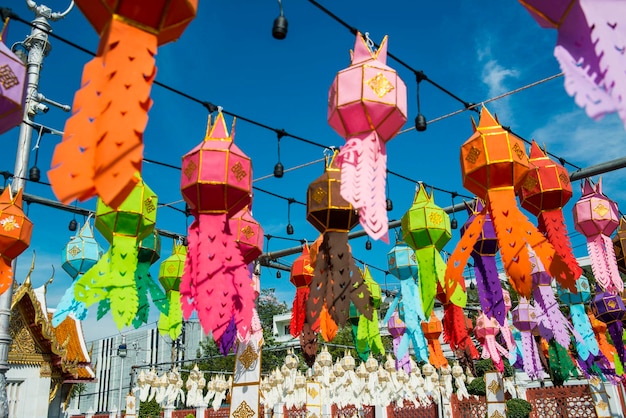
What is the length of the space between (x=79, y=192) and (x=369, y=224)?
6.09 feet

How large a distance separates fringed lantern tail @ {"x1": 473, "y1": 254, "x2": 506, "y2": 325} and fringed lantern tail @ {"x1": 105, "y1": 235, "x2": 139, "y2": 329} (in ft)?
11.5

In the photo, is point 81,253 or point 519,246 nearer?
point 519,246

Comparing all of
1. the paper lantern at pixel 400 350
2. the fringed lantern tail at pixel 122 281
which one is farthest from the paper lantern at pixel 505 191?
the fringed lantern tail at pixel 122 281

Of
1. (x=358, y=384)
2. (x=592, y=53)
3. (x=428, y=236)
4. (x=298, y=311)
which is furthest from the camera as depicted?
(x=358, y=384)

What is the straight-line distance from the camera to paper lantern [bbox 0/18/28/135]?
306 cm

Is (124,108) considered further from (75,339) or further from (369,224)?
(75,339)

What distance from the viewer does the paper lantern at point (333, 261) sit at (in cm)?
466

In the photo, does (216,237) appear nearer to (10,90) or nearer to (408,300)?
(10,90)

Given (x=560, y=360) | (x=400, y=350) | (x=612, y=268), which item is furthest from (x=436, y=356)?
(x=560, y=360)

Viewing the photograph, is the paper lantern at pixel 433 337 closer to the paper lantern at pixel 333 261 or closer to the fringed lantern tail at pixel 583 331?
the fringed lantern tail at pixel 583 331

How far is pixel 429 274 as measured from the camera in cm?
575

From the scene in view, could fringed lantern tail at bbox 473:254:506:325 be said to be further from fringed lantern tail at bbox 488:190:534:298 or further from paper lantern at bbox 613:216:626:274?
paper lantern at bbox 613:216:626:274

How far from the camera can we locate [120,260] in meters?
5.18

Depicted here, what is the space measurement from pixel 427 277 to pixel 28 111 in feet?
19.0
